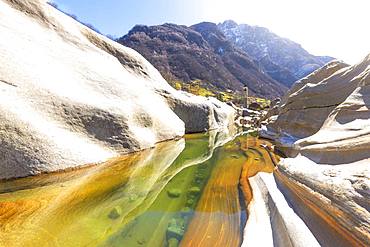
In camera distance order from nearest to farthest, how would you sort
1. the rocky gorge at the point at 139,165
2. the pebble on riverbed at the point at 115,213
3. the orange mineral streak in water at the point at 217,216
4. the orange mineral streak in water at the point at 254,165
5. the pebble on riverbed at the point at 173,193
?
1. the rocky gorge at the point at 139,165
2. the orange mineral streak in water at the point at 217,216
3. the pebble on riverbed at the point at 115,213
4. the pebble on riverbed at the point at 173,193
5. the orange mineral streak in water at the point at 254,165

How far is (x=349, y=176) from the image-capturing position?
525 centimetres

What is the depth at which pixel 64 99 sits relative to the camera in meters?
15.8

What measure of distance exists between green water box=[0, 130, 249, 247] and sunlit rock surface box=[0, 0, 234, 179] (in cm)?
138

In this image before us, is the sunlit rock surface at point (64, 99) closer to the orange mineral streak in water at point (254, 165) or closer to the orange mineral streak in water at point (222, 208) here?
the orange mineral streak in water at point (222, 208)

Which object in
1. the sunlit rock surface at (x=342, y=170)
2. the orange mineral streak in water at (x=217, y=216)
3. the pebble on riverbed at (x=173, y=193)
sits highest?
the sunlit rock surface at (x=342, y=170)

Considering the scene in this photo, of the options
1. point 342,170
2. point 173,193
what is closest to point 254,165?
point 173,193

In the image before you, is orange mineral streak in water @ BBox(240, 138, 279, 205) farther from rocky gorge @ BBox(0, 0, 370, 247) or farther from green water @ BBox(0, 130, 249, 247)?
green water @ BBox(0, 130, 249, 247)

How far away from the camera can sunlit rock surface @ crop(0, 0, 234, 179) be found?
39.1ft

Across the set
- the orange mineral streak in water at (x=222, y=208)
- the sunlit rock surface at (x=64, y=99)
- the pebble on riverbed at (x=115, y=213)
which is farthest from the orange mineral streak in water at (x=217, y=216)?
the sunlit rock surface at (x=64, y=99)

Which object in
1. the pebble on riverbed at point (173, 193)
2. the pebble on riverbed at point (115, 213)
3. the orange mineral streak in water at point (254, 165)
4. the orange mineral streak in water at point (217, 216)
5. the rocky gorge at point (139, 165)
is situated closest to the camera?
the rocky gorge at point (139, 165)

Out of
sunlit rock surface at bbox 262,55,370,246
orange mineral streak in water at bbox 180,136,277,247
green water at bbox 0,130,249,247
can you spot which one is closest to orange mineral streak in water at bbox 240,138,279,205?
orange mineral streak in water at bbox 180,136,277,247

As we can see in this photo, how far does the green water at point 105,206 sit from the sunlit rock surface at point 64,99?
138cm

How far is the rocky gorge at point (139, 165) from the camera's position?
244 inches

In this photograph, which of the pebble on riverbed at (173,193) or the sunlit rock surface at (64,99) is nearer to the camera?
the pebble on riverbed at (173,193)
